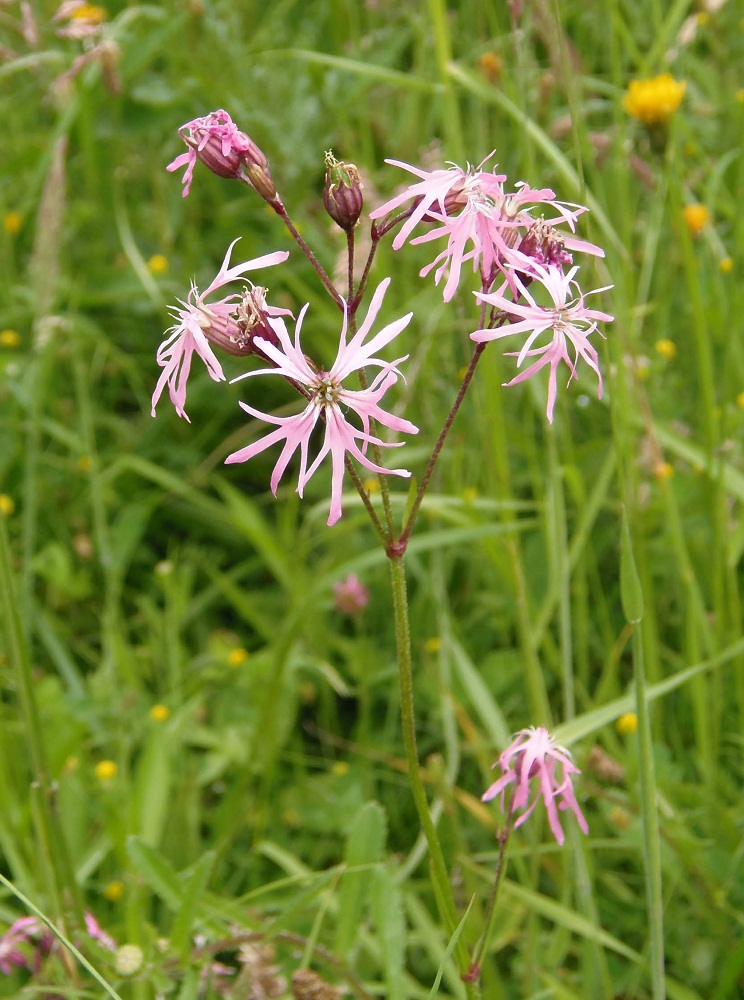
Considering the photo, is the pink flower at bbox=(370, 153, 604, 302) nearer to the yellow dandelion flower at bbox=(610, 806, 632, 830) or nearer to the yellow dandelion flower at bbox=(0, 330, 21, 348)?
the yellow dandelion flower at bbox=(610, 806, 632, 830)

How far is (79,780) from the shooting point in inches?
66.6

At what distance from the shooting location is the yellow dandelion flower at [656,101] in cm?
160

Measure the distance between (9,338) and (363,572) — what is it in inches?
40.0

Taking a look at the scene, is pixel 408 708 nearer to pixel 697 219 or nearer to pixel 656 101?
pixel 656 101

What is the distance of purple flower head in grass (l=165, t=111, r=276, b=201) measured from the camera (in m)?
0.88

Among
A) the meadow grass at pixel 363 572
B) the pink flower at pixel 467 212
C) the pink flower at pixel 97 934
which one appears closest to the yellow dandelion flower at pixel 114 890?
the meadow grass at pixel 363 572

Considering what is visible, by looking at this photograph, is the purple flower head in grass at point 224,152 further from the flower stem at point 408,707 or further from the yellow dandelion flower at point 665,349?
the yellow dandelion flower at point 665,349

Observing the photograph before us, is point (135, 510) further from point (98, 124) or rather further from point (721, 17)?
point (721, 17)

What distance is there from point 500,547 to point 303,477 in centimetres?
92

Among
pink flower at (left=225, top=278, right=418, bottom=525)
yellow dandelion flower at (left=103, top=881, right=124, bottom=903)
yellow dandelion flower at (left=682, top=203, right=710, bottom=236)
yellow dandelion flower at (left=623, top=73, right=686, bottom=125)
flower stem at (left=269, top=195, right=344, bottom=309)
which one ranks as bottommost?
yellow dandelion flower at (left=103, top=881, right=124, bottom=903)

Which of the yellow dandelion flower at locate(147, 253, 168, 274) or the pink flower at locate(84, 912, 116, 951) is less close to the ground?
the yellow dandelion flower at locate(147, 253, 168, 274)

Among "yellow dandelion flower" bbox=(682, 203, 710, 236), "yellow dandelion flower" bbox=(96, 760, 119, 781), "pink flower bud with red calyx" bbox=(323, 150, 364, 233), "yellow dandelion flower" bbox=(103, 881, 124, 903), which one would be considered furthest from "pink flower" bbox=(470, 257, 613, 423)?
"yellow dandelion flower" bbox=(682, 203, 710, 236)

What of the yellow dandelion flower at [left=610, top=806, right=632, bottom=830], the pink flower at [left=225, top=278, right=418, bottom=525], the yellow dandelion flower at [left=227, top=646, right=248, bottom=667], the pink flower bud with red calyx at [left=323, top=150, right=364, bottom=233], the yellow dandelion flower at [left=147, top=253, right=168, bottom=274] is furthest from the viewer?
the yellow dandelion flower at [left=147, top=253, right=168, bottom=274]

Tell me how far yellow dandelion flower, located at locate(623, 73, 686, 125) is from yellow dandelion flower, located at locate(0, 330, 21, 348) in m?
1.43
